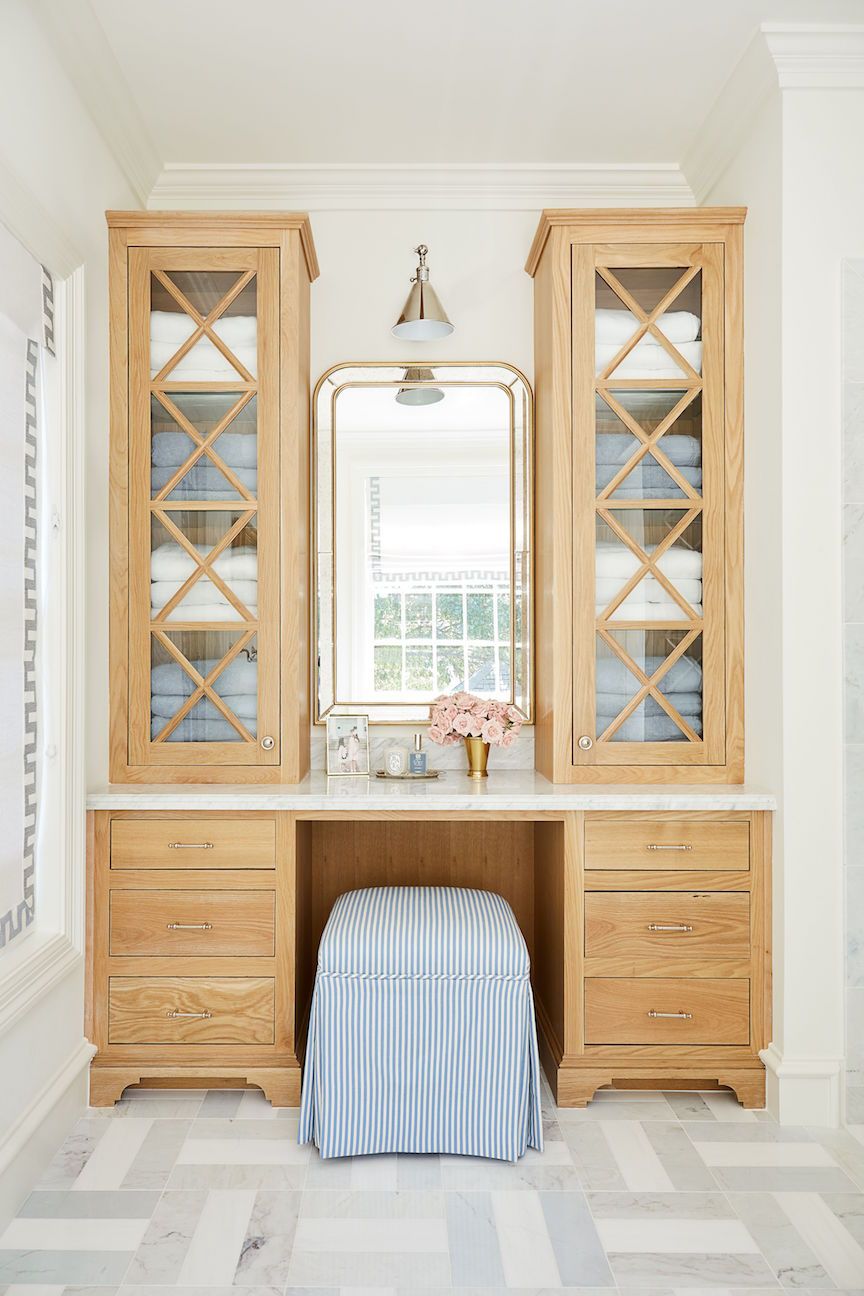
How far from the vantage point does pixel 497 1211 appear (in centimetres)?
204

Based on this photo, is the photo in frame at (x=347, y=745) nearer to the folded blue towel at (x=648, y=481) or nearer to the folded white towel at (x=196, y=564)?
the folded white towel at (x=196, y=564)

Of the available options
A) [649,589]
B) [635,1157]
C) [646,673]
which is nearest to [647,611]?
[649,589]

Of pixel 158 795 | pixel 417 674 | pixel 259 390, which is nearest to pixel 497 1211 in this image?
pixel 158 795

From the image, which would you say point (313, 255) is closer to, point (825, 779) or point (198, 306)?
point (198, 306)

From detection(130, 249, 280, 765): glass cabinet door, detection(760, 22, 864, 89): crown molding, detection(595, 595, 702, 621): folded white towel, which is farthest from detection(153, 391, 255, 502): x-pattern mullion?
detection(760, 22, 864, 89): crown molding

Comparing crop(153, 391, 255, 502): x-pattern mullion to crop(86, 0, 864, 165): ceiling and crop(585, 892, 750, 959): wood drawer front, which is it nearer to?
crop(86, 0, 864, 165): ceiling

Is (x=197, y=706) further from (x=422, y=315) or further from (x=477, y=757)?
(x=422, y=315)

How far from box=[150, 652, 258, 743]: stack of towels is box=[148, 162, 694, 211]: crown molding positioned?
5.19 ft

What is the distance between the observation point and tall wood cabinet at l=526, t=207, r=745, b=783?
8.87 feet

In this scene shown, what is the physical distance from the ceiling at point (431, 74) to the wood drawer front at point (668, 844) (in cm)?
207

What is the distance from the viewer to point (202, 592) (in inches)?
107

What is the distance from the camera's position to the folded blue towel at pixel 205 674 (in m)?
2.72

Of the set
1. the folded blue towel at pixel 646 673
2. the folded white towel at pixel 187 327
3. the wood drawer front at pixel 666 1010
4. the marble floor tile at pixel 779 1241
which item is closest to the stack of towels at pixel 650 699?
the folded blue towel at pixel 646 673

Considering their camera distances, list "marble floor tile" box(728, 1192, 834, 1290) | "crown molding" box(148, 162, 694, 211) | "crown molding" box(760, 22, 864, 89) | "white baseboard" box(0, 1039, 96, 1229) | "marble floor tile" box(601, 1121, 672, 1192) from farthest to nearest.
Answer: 1. "crown molding" box(148, 162, 694, 211)
2. "crown molding" box(760, 22, 864, 89)
3. "marble floor tile" box(601, 1121, 672, 1192)
4. "white baseboard" box(0, 1039, 96, 1229)
5. "marble floor tile" box(728, 1192, 834, 1290)
